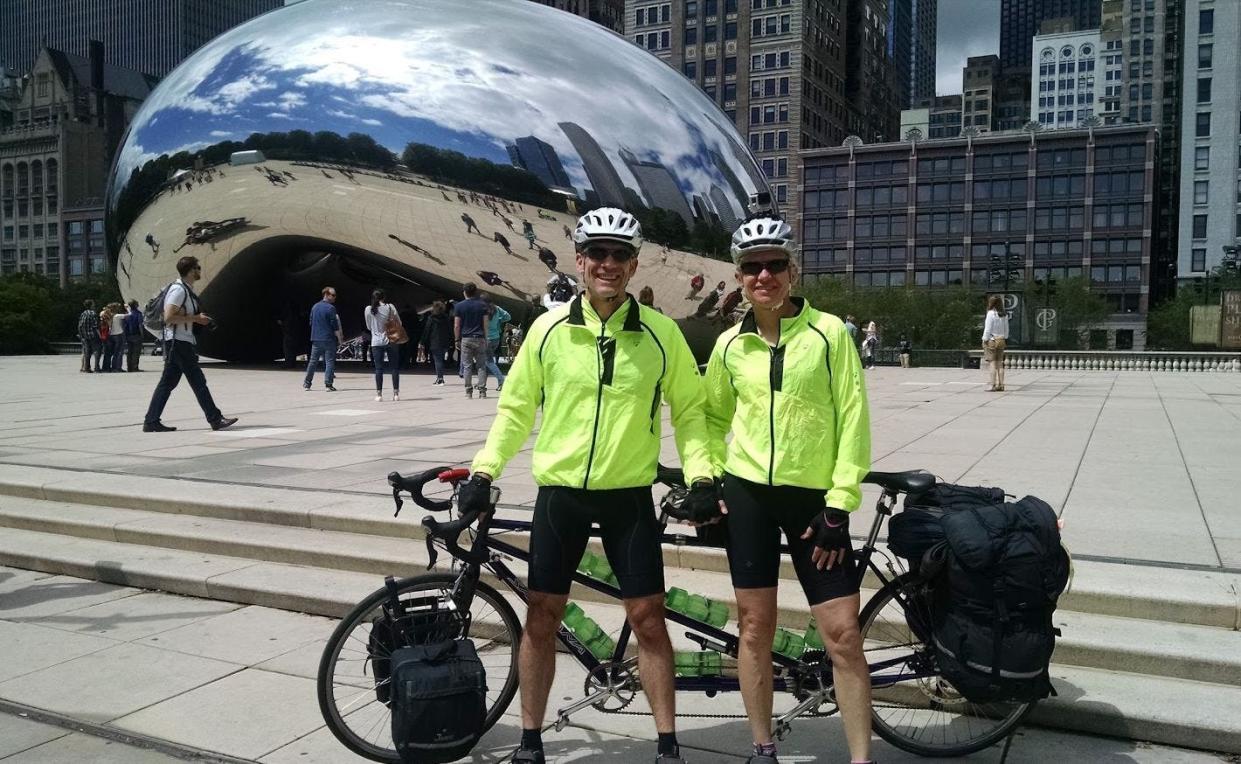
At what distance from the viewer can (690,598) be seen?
3623 mm

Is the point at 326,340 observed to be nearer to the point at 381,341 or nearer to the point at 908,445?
the point at 381,341

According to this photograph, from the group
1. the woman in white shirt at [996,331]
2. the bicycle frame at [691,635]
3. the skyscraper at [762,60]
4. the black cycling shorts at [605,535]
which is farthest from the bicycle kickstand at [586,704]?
the skyscraper at [762,60]

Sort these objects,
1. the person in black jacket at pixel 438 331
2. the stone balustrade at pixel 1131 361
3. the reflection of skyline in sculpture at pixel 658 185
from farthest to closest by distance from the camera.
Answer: the stone balustrade at pixel 1131 361 < the reflection of skyline in sculpture at pixel 658 185 < the person in black jacket at pixel 438 331

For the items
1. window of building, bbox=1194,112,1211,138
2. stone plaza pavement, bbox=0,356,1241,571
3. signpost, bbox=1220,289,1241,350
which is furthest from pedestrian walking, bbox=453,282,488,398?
window of building, bbox=1194,112,1211,138

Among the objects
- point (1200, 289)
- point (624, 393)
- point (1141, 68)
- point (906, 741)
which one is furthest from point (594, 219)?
point (1141, 68)

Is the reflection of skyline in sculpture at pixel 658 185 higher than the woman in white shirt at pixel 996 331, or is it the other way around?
the reflection of skyline in sculpture at pixel 658 185

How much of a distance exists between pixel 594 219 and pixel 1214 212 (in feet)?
386

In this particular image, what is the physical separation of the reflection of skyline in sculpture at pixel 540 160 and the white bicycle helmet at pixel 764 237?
1618 cm

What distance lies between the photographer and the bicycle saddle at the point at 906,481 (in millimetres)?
3314

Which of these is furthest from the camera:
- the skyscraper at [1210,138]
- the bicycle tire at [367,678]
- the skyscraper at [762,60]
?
the skyscraper at [762,60]

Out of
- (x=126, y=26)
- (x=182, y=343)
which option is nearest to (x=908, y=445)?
(x=182, y=343)

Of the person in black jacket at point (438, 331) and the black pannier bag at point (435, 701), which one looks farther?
the person in black jacket at point (438, 331)

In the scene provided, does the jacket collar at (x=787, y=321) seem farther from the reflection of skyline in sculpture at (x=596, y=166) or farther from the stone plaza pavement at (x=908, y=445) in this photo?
the reflection of skyline in sculpture at (x=596, y=166)

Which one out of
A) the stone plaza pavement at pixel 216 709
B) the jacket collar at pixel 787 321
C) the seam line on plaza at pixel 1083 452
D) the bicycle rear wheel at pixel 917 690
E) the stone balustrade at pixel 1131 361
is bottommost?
the stone plaza pavement at pixel 216 709
